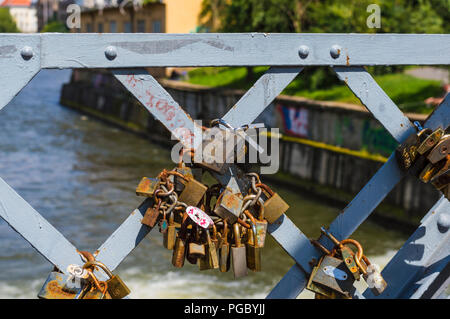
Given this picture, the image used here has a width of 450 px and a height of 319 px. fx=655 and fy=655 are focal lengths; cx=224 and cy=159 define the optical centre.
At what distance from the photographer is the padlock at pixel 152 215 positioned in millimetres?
1954

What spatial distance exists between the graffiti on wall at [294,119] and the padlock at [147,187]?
16150 mm

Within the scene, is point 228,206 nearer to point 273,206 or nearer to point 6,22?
point 273,206

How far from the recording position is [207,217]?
199cm

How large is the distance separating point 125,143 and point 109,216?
1182cm

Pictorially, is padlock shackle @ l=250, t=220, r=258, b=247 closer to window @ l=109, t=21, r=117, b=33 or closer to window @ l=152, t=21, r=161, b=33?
window @ l=152, t=21, r=161, b=33

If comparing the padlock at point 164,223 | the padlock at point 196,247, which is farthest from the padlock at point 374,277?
the padlock at point 164,223

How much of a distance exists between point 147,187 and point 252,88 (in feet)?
1.45

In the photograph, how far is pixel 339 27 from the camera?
19391 millimetres

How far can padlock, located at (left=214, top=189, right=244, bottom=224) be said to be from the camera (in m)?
2.01

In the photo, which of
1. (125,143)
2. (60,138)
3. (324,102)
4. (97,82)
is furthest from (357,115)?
(97,82)

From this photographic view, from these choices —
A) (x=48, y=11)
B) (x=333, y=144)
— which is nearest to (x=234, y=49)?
(x=333, y=144)

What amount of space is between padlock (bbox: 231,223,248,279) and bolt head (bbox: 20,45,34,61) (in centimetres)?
81

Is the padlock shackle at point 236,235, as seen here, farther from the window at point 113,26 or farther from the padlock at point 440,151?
the window at point 113,26

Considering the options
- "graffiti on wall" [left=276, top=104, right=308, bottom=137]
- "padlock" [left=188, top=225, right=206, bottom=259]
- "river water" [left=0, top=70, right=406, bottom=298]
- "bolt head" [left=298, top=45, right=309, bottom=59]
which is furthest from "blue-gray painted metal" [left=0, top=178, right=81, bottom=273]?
"graffiti on wall" [left=276, top=104, right=308, bottom=137]
